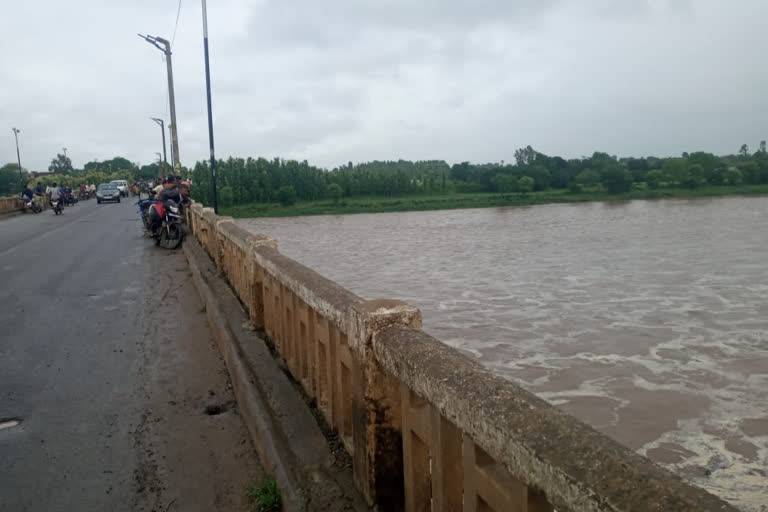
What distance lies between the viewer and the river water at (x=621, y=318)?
753cm

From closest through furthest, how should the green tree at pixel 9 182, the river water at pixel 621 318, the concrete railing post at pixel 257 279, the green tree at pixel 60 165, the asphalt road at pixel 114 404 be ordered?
the asphalt road at pixel 114 404, the concrete railing post at pixel 257 279, the river water at pixel 621 318, the green tree at pixel 9 182, the green tree at pixel 60 165

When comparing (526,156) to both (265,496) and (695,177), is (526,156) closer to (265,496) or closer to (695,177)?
(695,177)

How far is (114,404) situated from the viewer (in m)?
4.67

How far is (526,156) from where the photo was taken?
83.5 metres

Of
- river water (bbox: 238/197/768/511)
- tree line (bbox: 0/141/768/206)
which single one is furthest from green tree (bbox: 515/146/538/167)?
river water (bbox: 238/197/768/511)

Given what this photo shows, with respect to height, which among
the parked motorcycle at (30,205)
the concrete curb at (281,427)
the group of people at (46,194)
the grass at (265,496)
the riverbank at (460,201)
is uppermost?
the group of people at (46,194)

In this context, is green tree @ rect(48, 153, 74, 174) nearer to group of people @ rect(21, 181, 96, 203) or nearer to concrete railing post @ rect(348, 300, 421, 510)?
group of people @ rect(21, 181, 96, 203)

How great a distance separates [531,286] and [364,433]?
16.0m

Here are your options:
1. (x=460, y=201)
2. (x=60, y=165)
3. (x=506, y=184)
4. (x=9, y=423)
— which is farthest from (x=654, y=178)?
(x=60, y=165)

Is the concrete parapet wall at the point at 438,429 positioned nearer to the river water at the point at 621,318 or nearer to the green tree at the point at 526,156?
the river water at the point at 621,318

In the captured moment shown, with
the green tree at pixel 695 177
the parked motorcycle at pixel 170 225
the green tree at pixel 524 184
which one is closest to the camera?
the parked motorcycle at pixel 170 225

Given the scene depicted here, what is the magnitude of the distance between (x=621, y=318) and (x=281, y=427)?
11.6 metres

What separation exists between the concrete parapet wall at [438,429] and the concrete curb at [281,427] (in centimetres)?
12

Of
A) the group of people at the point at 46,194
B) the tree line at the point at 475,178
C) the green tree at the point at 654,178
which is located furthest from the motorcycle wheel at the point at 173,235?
the green tree at the point at 654,178
